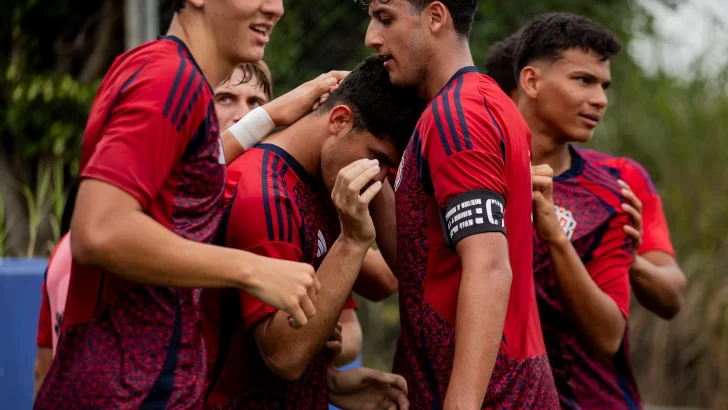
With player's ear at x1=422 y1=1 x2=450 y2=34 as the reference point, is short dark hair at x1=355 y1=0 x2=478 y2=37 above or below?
above

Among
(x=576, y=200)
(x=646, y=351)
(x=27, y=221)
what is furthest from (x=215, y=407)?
(x=646, y=351)

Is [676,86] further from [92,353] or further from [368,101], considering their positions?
[92,353]

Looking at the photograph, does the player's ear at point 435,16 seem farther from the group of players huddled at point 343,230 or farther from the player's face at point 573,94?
the player's face at point 573,94

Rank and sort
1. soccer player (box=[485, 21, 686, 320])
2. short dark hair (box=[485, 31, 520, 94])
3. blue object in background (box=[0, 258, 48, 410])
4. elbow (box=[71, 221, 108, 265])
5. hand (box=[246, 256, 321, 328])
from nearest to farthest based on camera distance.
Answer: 1. elbow (box=[71, 221, 108, 265])
2. hand (box=[246, 256, 321, 328])
3. soccer player (box=[485, 21, 686, 320])
4. blue object in background (box=[0, 258, 48, 410])
5. short dark hair (box=[485, 31, 520, 94])

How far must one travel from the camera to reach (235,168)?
3090mm

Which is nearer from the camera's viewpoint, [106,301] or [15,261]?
[106,301]

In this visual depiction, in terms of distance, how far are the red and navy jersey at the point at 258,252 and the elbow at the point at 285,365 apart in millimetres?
111

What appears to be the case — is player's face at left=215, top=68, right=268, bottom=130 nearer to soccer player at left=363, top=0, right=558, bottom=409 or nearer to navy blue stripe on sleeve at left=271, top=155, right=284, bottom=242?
navy blue stripe on sleeve at left=271, top=155, right=284, bottom=242

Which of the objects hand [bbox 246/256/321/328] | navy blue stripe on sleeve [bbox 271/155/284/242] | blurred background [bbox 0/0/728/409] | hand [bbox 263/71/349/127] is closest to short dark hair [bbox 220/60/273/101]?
hand [bbox 263/71/349/127]

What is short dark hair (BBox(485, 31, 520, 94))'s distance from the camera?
4.56 metres

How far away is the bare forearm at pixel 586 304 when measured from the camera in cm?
337

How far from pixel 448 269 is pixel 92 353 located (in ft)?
3.39

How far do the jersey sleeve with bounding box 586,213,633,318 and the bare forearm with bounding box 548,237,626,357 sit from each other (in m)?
0.09

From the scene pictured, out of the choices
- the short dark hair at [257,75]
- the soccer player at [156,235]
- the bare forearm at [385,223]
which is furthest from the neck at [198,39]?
the short dark hair at [257,75]
